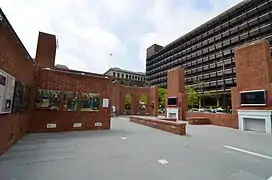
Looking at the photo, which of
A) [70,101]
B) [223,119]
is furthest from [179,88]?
[70,101]

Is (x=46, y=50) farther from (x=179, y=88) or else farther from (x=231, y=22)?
(x=231, y=22)

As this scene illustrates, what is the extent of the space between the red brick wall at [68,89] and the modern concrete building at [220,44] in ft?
125

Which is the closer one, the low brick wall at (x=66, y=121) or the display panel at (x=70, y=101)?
the low brick wall at (x=66, y=121)

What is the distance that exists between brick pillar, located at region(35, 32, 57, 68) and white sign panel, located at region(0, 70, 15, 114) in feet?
24.9

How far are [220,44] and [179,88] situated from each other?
103ft

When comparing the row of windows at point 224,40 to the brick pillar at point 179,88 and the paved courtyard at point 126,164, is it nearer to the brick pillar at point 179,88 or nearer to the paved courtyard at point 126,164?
the brick pillar at point 179,88

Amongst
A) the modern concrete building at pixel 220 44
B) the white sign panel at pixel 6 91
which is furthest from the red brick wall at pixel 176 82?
the modern concrete building at pixel 220 44

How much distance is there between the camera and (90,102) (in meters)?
10.6

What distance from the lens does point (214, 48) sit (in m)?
47.3

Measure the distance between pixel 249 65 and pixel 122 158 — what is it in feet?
40.6

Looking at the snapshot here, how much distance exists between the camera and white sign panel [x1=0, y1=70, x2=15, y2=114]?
4392mm

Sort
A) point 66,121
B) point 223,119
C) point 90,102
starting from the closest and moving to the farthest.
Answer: point 66,121 < point 90,102 < point 223,119

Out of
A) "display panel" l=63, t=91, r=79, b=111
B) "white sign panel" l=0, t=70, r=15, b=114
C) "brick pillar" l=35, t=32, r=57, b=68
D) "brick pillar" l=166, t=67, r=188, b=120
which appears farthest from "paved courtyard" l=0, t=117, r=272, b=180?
"brick pillar" l=166, t=67, r=188, b=120

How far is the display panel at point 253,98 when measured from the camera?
1166cm
